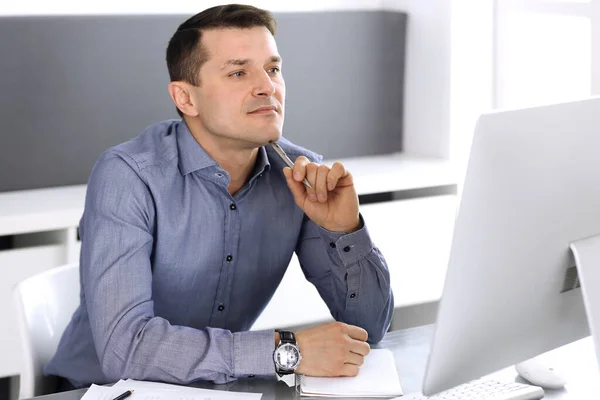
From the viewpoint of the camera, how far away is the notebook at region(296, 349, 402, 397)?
1459 mm

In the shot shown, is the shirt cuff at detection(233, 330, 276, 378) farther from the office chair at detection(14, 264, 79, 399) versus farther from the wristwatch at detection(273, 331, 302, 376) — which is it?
the office chair at detection(14, 264, 79, 399)

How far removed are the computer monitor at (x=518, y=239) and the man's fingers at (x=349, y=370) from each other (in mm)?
351

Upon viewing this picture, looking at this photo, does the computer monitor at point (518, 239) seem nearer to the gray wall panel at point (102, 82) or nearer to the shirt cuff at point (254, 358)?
the shirt cuff at point (254, 358)

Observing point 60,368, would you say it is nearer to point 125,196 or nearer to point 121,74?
point 125,196

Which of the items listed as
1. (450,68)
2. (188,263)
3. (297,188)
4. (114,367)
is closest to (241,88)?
(297,188)

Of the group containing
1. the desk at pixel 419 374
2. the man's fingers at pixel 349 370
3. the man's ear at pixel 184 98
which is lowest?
the desk at pixel 419 374

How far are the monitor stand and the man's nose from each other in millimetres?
833

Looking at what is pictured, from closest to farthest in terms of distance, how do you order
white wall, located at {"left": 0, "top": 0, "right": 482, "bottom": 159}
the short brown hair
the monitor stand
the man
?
the monitor stand
the man
the short brown hair
white wall, located at {"left": 0, "top": 0, "right": 482, "bottom": 159}

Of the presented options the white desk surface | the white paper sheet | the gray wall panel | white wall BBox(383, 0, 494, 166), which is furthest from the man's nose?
white wall BBox(383, 0, 494, 166)

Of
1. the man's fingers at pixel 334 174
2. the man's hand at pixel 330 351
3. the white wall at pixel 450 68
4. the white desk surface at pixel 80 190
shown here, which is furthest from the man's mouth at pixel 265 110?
the white wall at pixel 450 68

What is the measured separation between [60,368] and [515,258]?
3.47 ft

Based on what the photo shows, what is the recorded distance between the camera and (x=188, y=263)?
1.86 meters

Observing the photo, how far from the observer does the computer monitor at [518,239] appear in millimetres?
1090

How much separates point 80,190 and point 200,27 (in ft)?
4.46
